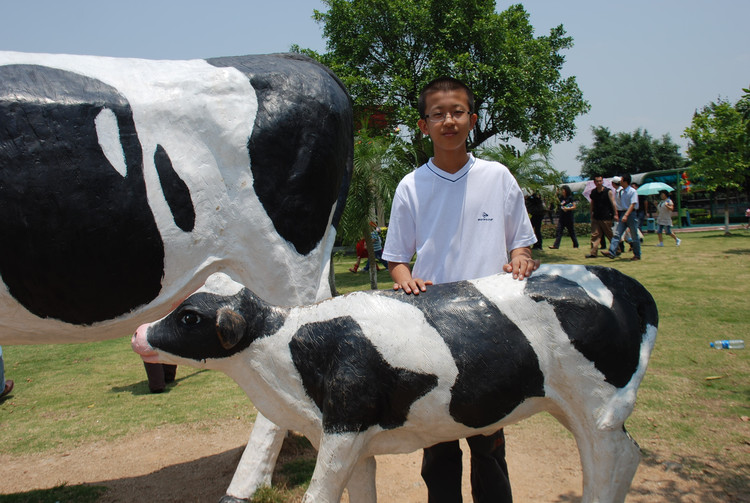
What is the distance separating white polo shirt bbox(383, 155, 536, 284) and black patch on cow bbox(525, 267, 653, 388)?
0.36 m

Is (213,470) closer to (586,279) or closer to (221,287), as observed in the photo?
(221,287)

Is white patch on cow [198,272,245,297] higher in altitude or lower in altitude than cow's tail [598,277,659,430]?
higher

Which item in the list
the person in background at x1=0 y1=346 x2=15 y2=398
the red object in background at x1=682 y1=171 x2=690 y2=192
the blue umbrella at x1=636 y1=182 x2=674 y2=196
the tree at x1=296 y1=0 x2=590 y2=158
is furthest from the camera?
the red object in background at x1=682 y1=171 x2=690 y2=192

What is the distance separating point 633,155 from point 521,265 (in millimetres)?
44951

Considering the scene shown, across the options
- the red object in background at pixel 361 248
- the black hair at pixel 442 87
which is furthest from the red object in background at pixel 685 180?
the black hair at pixel 442 87

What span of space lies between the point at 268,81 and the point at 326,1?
58.9 ft

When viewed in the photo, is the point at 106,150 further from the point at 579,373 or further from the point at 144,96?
the point at 579,373

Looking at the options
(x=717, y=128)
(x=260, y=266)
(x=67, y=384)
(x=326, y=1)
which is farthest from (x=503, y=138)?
(x=260, y=266)

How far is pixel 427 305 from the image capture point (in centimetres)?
196

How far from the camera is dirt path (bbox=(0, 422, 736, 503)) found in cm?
305

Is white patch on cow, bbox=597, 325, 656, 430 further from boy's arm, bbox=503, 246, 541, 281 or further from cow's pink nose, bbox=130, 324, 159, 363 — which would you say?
cow's pink nose, bbox=130, 324, 159, 363

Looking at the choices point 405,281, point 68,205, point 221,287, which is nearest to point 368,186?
point 68,205

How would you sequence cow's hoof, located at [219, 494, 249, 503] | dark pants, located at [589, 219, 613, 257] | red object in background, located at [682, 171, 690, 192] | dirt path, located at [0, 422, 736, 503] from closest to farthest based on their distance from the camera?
cow's hoof, located at [219, 494, 249, 503]
dirt path, located at [0, 422, 736, 503]
dark pants, located at [589, 219, 613, 257]
red object in background, located at [682, 171, 690, 192]

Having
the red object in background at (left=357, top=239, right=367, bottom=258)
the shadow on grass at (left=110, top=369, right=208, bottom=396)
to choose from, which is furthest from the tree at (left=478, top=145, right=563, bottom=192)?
the shadow on grass at (left=110, top=369, right=208, bottom=396)
